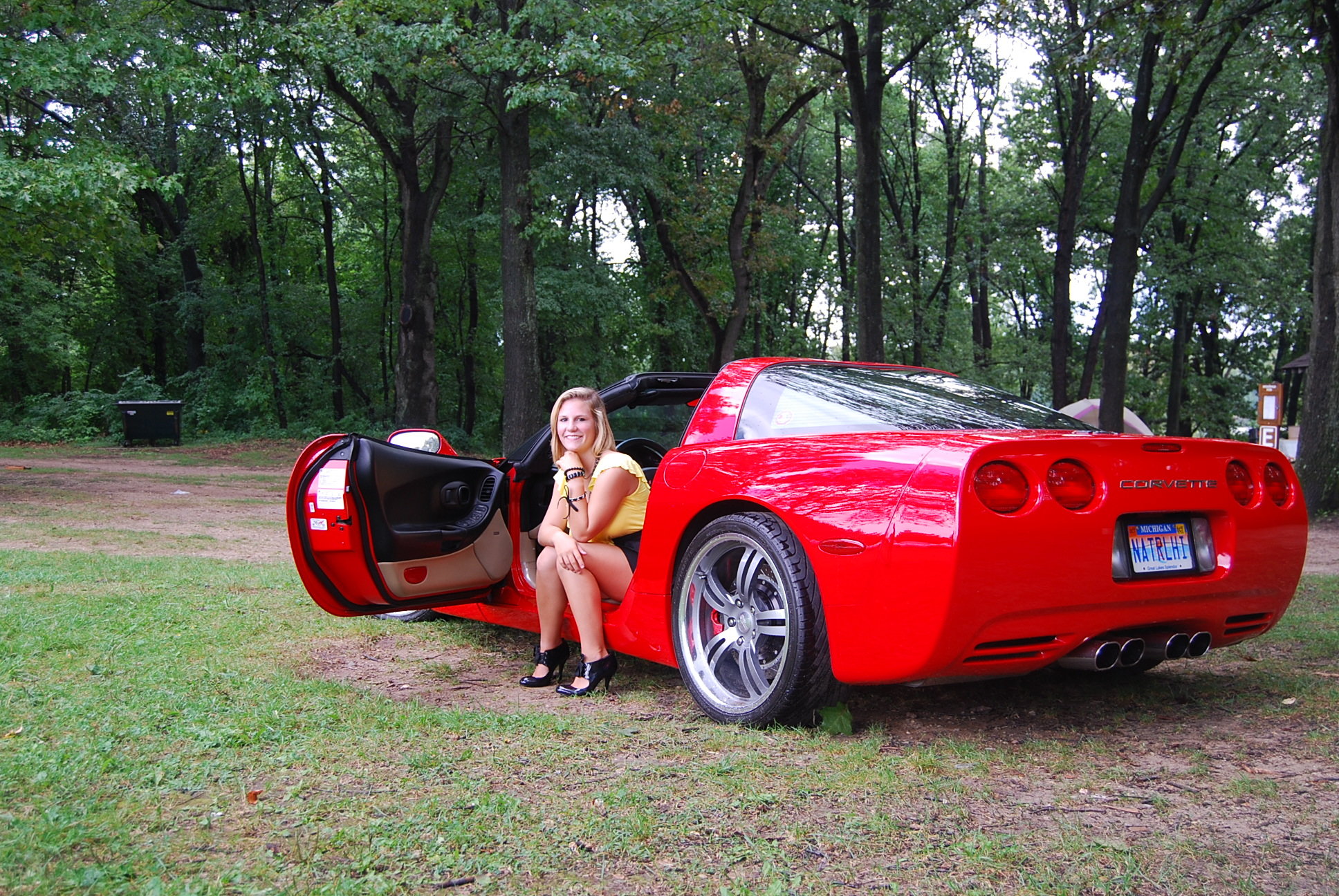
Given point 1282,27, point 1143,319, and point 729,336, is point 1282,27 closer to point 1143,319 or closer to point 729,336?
point 729,336

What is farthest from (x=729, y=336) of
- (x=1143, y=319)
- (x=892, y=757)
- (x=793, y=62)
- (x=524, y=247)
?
(x=892, y=757)

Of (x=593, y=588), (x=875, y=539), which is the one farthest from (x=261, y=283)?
(x=875, y=539)

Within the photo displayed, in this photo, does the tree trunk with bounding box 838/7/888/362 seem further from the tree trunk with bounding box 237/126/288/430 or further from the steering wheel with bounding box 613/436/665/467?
the tree trunk with bounding box 237/126/288/430

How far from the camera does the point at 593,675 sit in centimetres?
412

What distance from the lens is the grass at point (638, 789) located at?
90.6 inches

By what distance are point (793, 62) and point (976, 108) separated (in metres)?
12.6

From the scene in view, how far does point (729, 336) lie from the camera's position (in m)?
23.5

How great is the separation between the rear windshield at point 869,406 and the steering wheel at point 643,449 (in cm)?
121

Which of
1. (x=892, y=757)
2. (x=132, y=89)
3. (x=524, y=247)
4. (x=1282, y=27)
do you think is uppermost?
(x=132, y=89)

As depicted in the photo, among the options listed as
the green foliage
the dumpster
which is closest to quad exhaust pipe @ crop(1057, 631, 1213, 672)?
the green foliage

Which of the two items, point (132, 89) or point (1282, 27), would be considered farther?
point (132, 89)

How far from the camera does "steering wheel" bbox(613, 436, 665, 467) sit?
5203 mm

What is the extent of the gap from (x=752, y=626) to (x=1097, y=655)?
1116mm

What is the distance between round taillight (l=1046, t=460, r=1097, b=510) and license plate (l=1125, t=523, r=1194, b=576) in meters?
0.20
